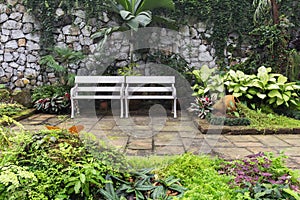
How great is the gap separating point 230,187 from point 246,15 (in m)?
5.00

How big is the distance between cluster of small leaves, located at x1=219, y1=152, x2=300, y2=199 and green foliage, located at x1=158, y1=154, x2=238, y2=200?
9 cm

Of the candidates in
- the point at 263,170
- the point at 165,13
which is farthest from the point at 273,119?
the point at 165,13

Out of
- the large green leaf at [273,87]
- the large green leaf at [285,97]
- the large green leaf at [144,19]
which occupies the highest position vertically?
the large green leaf at [144,19]

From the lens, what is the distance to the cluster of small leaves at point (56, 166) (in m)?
1.72

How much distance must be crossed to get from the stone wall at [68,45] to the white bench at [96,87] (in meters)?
0.55

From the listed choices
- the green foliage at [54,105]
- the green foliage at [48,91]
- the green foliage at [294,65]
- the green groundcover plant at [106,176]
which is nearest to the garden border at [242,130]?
the green groundcover plant at [106,176]

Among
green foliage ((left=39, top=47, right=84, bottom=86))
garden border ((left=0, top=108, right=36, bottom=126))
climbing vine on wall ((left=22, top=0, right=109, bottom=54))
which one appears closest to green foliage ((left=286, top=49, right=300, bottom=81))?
climbing vine on wall ((left=22, top=0, right=109, bottom=54))

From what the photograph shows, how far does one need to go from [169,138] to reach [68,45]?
3.62 meters

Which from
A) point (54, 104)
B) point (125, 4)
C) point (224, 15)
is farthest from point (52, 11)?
point (224, 15)

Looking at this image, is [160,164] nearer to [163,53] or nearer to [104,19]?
[163,53]

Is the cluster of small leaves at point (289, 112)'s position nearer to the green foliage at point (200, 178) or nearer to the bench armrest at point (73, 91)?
the green foliage at point (200, 178)

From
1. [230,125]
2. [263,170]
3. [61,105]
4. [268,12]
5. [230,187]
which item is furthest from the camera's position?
[268,12]

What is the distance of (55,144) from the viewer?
6.84 ft

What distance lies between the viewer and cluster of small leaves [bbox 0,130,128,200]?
1.72m
